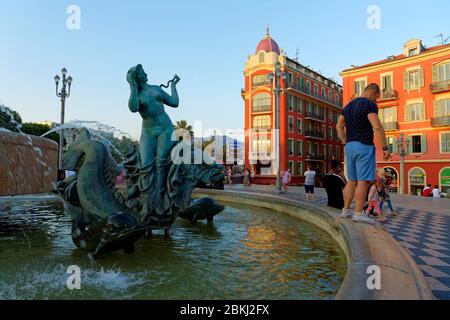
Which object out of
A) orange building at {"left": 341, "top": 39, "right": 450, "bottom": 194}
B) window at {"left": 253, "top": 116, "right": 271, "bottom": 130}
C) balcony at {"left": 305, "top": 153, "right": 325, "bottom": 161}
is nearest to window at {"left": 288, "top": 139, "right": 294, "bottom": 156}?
balcony at {"left": 305, "top": 153, "right": 325, "bottom": 161}

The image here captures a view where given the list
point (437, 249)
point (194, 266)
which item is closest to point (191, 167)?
point (194, 266)

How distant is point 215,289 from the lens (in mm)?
2768

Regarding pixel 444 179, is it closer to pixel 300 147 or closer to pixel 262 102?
pixel 300 147

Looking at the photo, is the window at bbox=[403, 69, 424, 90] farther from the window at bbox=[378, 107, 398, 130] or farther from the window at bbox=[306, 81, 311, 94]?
the window at bbox=[306, 81, 311, 94]

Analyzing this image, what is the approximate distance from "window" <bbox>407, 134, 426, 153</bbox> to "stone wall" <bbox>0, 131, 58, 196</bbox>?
1326 inches

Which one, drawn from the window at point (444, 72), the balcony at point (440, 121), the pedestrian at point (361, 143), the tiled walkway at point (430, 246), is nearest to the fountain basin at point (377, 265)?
the tiled walkway at point (430, 246)

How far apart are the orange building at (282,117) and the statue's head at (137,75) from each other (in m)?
34.2

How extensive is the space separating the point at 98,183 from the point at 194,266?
171cm

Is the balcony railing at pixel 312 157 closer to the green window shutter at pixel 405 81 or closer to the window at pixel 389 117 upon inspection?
the window at pixel 389 117

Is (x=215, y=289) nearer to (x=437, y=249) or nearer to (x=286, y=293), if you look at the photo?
(x=286, y=293)

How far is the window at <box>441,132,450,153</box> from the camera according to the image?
Result: 30031mm

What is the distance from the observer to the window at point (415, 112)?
105 ft

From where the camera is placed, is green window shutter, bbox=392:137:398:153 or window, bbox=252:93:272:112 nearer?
green window shutter, bbox=392:137:398:153
